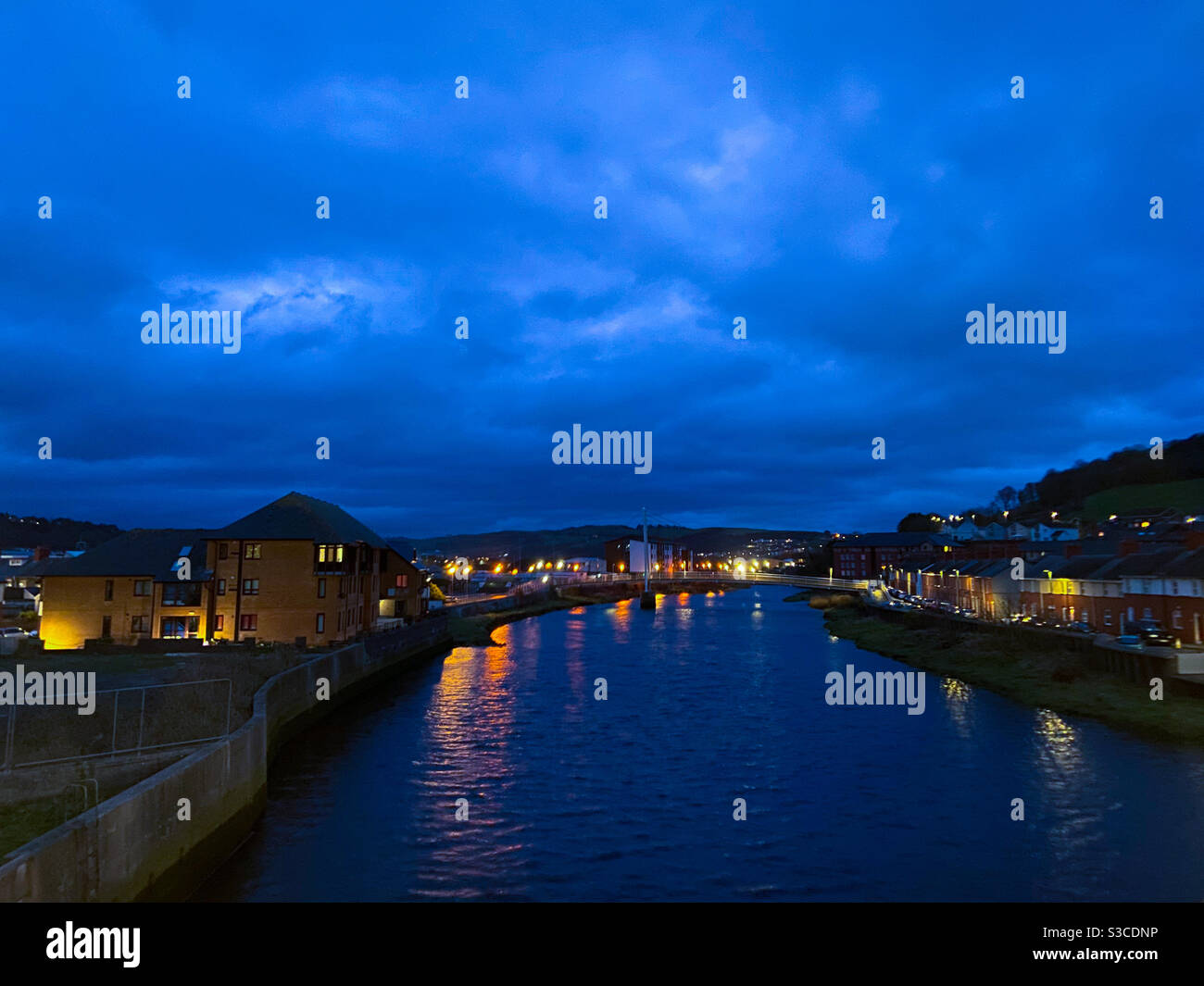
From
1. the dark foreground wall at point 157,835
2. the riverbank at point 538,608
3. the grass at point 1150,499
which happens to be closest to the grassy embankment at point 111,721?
the dark foreground wall at point 157,835

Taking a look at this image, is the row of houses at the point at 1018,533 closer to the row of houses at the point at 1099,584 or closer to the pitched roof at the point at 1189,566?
the row of houses at the point at 1099,584

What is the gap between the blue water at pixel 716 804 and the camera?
64.9ft

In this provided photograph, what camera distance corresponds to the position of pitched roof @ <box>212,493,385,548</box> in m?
55.8

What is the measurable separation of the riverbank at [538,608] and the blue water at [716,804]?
114ft

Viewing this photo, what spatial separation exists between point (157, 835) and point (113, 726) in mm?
8117

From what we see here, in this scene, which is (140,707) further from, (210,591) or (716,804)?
(210,591)

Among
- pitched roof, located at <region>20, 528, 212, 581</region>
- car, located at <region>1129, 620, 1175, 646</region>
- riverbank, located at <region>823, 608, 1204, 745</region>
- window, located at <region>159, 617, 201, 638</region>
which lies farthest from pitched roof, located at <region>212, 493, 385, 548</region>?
car, located at <region>1129, 620, 1175, 646</region>

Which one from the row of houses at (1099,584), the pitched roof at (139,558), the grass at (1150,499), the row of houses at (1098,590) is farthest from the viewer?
the grass at (1150,499)

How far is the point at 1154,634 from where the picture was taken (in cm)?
4922

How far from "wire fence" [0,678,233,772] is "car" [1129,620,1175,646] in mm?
52879

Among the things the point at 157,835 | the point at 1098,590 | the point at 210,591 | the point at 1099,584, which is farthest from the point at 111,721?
the point at 1098,590

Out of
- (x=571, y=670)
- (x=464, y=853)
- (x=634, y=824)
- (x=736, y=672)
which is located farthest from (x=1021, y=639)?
(x=464, y=853)

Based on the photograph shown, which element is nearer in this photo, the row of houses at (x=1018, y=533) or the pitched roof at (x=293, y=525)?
the pitched roof at (x=293, y=525)
